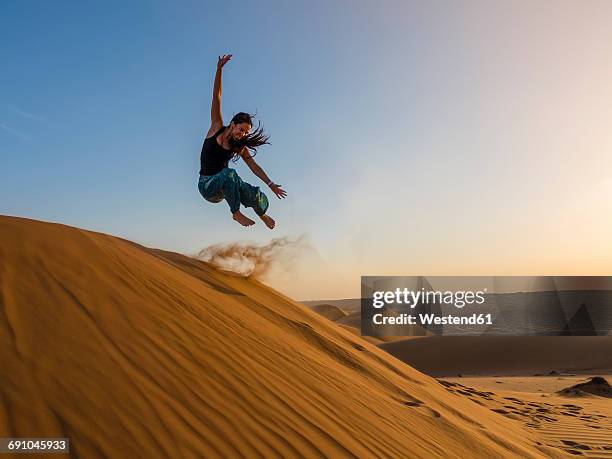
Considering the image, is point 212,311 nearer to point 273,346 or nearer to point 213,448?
point 273,346

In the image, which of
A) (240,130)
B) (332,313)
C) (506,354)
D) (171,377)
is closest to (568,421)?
(240,130)

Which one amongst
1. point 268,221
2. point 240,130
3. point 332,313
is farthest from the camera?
point 332,313

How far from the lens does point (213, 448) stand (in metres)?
2.54

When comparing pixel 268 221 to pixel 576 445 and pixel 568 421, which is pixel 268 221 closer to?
pixel 576 445

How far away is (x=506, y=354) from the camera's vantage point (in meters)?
25.4

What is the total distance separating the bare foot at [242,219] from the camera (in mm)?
5086

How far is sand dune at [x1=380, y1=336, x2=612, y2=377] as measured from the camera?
72.9 ft

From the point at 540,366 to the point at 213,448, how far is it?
23.5 meters

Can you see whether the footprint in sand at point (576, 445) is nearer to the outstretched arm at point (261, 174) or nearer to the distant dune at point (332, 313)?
the outstretched arm at point (261, 174)

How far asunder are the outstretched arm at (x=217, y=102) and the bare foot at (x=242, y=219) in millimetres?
861

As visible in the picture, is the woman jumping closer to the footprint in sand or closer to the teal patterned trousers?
the teal patterned trousers

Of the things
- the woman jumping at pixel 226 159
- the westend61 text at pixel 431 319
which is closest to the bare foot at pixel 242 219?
the woman jumping at pixel 226 159

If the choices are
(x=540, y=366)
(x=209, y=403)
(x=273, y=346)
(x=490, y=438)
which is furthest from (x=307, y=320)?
(x=540, y=366)

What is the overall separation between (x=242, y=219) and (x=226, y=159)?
632 mm
